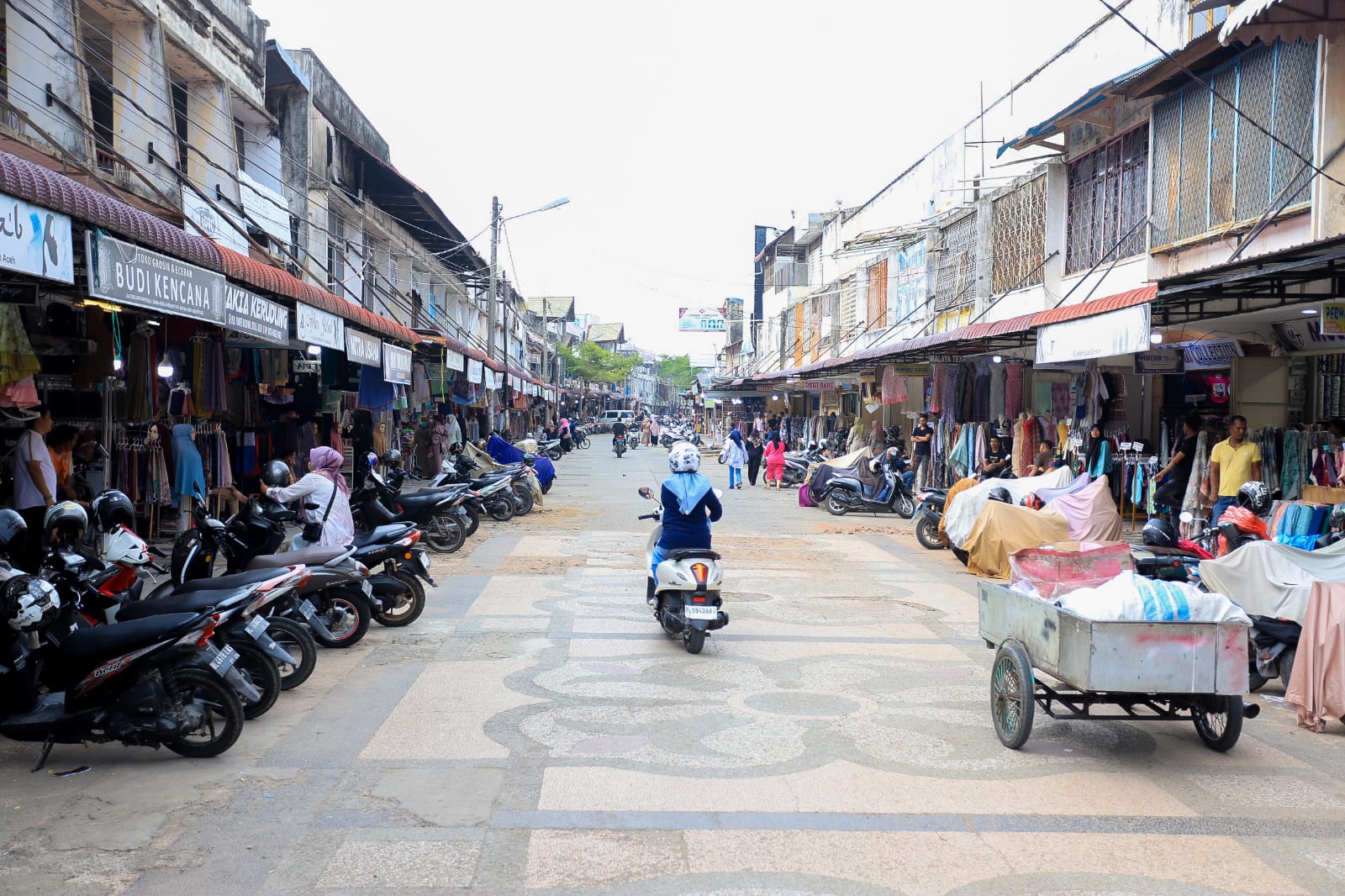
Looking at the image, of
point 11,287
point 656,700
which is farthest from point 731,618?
point 11,287

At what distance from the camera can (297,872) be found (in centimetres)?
418

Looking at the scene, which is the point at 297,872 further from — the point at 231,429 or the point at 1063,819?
the point at 231,429

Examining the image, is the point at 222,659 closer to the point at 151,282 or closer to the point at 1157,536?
the point at 151,282

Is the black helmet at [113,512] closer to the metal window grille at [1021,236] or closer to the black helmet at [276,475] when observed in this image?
the black helmet at [276,475]

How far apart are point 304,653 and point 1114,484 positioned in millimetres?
13064

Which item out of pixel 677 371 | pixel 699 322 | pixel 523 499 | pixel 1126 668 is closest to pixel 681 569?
pixel 1126 668

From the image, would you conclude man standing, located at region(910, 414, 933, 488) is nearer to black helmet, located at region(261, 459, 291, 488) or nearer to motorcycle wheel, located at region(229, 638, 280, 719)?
black helmet, located at region(261, 459, 291, 488)

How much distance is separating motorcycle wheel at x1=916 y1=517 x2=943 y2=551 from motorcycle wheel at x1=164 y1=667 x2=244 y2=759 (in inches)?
447

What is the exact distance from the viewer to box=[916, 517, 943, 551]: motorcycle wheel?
1527cm

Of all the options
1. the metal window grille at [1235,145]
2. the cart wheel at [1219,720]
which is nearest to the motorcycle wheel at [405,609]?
the cart wheel at [1219,720]

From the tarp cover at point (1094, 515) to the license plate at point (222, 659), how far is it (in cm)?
984

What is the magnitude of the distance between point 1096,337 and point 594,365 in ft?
267

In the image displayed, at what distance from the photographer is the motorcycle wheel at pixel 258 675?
621 cm

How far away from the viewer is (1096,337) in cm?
1141
